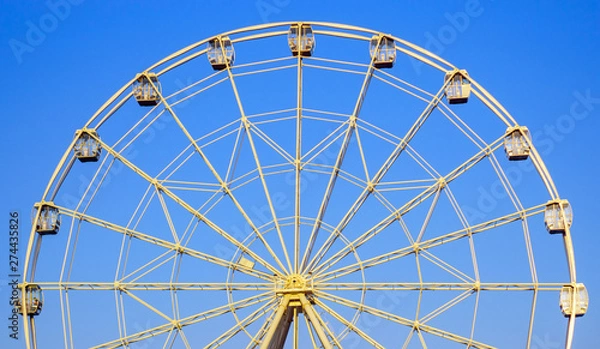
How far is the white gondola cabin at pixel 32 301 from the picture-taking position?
137 feet

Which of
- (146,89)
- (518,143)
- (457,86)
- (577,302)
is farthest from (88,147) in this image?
(577,302)

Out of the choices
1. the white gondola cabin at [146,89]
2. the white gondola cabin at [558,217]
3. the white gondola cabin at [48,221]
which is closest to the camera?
the white gondola cabin at [558,217]

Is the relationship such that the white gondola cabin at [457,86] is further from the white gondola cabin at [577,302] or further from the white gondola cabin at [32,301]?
the white gondola cabin at [32,301]

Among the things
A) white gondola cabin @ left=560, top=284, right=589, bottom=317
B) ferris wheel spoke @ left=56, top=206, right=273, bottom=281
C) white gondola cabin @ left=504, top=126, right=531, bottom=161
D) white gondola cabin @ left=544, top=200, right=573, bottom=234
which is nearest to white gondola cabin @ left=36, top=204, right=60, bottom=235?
ferris wheel spoke @ left=56, top=206, right=273, bottom=281

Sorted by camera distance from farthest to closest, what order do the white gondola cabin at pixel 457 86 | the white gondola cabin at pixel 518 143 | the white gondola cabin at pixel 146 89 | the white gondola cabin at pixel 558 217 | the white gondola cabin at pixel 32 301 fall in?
the white gondola cabin at pixel 146 89
the white gondola cabin at pixel 32 301
the white gondola cabin at pixel 457 86
the white gondola cabin at pixel 518 143
the white gondola cabin at pixel 558 217

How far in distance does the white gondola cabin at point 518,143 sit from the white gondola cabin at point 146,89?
11663 millimetres

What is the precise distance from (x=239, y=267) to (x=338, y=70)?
696 centimetres

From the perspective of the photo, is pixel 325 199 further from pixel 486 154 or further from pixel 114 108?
pixel 114 108

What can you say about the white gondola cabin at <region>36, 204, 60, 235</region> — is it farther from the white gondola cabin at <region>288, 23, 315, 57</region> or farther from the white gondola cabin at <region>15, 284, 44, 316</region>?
the white gondola cabin at <region>288, 23, 315, 57</region>

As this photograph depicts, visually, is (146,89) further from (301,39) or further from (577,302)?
(577,302)

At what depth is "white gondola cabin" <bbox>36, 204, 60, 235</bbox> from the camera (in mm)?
42438

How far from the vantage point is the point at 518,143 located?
4012 cm

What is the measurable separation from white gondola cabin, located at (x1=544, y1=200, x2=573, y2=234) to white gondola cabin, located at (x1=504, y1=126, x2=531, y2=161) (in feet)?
5.81

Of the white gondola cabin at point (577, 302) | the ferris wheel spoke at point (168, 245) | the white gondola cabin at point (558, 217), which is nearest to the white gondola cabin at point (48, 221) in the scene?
the ferris wheel spoke at point (168, 245)
